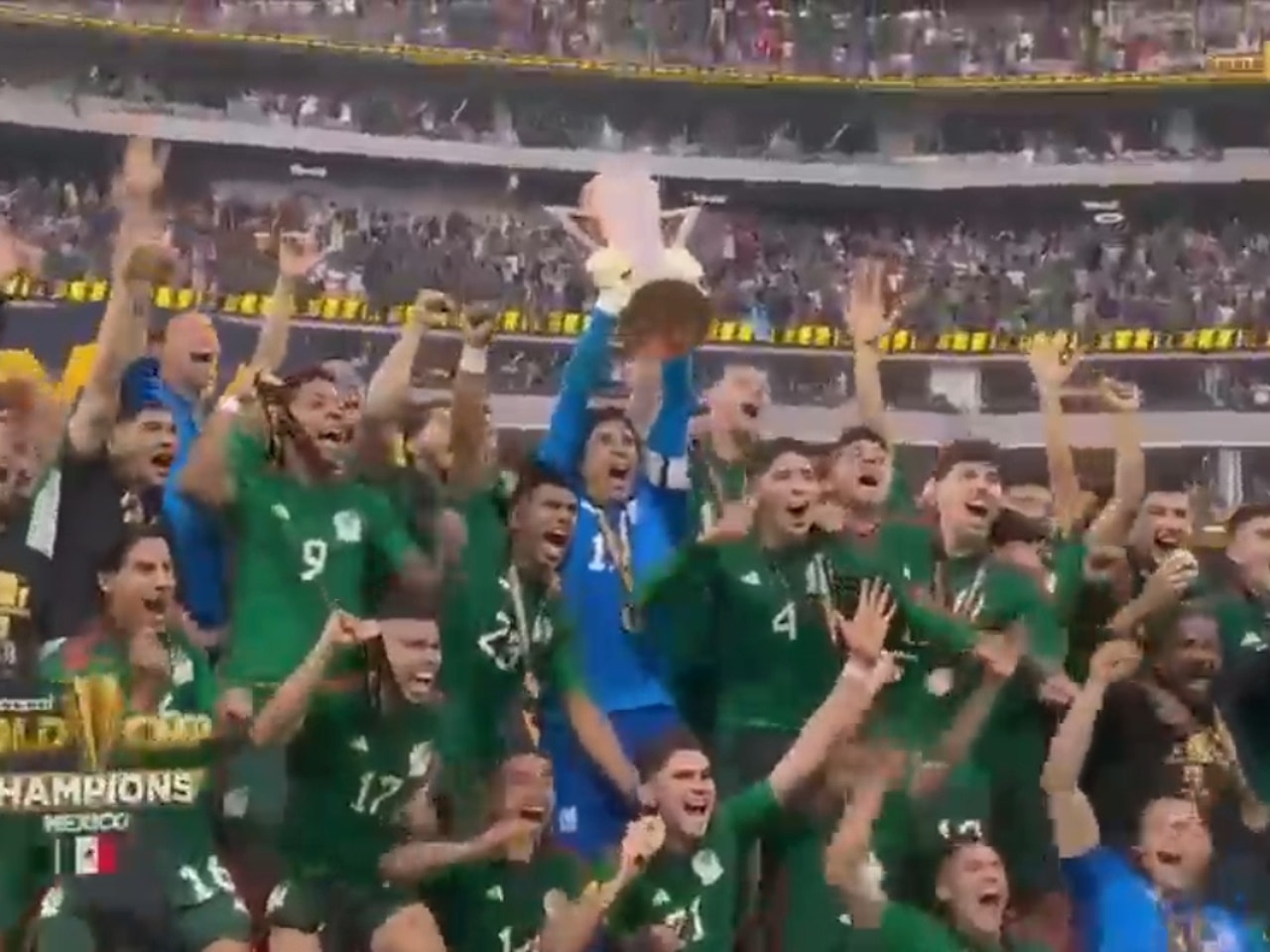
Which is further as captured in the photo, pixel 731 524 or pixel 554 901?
pixel 731 524

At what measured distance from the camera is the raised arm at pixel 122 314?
7.53 feet

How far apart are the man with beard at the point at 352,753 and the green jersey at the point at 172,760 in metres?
0.10

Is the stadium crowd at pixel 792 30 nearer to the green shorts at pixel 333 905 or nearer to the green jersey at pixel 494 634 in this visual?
the green jersey at pixel 494 634

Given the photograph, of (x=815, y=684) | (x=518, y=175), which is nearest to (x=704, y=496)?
(x=815, y=684)

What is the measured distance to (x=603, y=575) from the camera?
2.64m

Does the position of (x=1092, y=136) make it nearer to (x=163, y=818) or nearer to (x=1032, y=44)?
(x=1032, y=44)

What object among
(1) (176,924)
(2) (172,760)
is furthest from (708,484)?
(1) (176,924)

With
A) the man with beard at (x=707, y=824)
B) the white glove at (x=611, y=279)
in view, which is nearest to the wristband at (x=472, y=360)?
the white glove at (x=611, y=279)

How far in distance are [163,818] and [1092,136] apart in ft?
11.1

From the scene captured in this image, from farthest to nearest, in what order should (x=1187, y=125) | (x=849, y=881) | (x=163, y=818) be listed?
(x=1187, y=125)
(x=849, y=881)
(x=163, y=818)

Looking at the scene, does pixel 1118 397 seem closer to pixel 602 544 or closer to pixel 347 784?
pixel 602 544

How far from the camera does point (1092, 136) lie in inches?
181

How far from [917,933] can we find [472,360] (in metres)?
1.06
